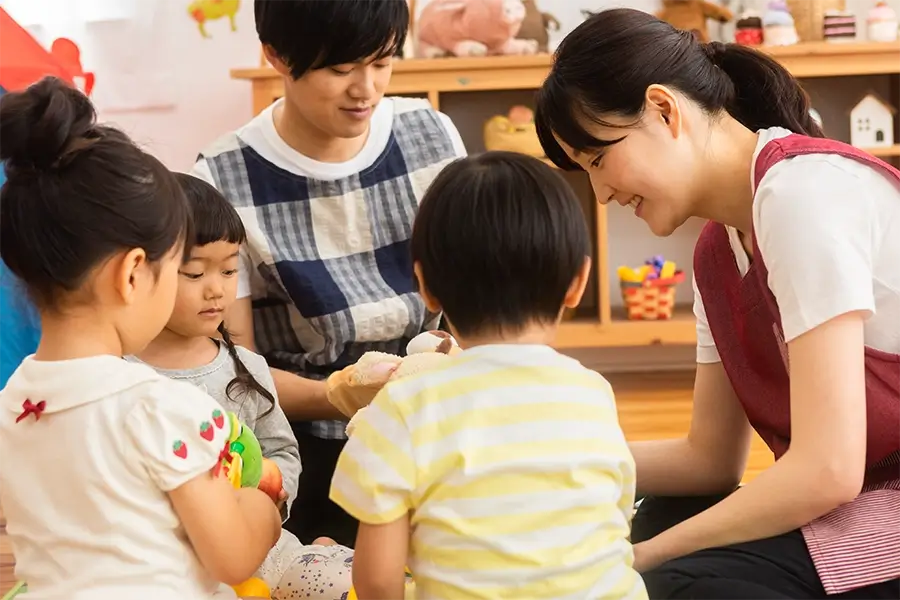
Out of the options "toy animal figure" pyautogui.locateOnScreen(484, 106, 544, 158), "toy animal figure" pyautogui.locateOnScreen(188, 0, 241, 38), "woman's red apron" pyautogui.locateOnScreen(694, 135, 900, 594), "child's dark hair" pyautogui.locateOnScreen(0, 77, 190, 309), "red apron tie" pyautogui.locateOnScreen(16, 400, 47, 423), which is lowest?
"toy animal figure" pyautogui.locateOnScreen(484, 106, 544, 158)

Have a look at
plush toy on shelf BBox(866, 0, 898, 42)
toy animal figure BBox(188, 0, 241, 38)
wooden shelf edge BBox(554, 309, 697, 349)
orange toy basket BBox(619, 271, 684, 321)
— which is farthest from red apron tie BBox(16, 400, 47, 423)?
plush toy on shelf BBox(866, 0, 898, 42)

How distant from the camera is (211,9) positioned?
3354 millimetres

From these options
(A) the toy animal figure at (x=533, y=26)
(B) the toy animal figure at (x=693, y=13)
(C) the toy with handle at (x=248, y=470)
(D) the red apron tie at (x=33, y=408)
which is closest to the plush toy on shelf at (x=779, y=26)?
(B) the toy animal figure at (x=693, y=13)

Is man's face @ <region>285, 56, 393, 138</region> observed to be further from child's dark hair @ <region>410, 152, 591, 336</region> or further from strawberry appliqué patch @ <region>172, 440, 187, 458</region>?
strawberry appliqué patch @ <region>172, 440, 187, 458</region>

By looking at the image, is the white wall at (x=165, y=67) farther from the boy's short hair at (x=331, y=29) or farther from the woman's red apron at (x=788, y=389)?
the woman's red apron at (x=788, y=389)

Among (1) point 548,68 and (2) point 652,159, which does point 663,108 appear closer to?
(2) point 652,159

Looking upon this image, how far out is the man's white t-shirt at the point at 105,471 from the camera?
95 centimetres

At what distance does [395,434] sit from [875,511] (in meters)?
0.56

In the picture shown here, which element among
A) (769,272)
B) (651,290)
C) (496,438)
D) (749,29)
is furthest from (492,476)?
(749,29)

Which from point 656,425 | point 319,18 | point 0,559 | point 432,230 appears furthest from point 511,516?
point 656,425

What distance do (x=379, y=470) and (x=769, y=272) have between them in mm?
494

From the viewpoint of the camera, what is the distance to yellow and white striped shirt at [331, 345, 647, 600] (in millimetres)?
896

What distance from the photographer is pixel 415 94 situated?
3305 mm

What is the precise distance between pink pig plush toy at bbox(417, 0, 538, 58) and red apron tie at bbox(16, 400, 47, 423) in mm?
2385
